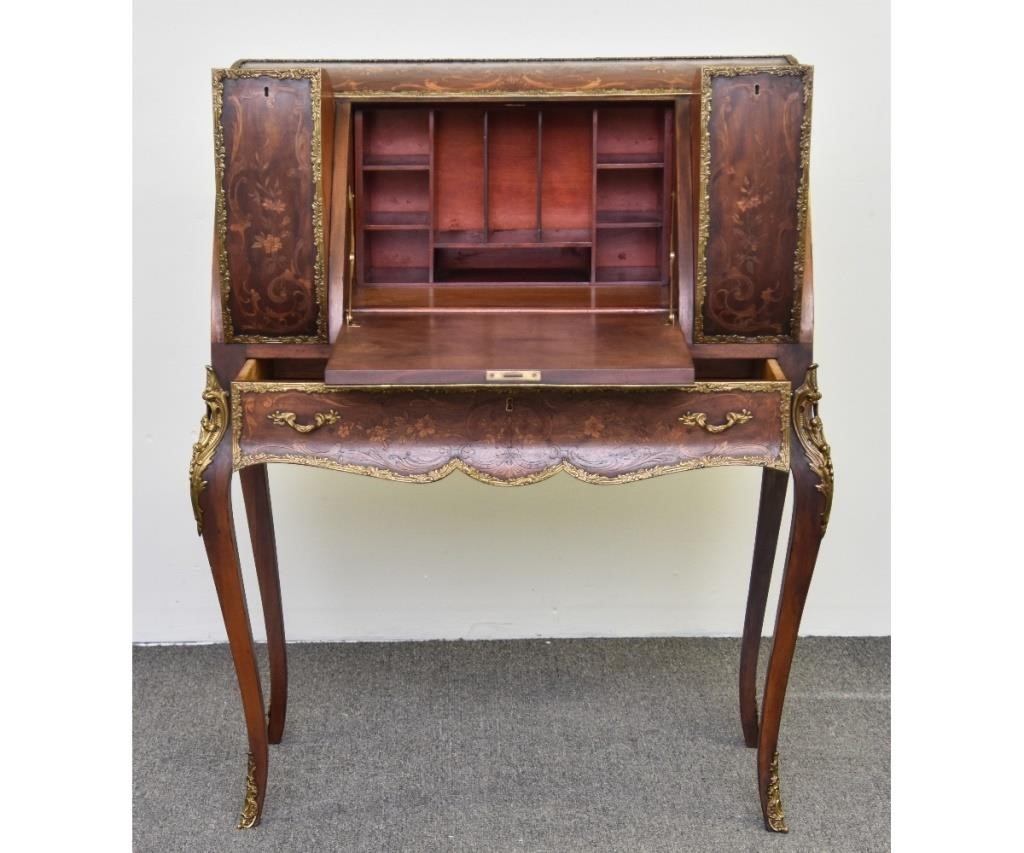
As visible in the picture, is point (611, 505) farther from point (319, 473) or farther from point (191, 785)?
point (191, 785)

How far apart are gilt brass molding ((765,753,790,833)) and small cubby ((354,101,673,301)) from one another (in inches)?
46.8

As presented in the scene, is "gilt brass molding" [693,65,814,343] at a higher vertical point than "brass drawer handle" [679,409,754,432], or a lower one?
higher

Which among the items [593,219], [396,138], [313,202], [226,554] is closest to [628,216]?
[593,219]

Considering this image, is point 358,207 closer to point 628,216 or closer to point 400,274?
point 400,274

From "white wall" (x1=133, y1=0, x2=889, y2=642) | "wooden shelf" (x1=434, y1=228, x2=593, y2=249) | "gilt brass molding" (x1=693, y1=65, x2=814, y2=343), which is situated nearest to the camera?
"gilt brass molding" (x1=693, y1=65, x2=814, y2=343)

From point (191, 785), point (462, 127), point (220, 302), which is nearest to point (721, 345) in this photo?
point (462, 127)

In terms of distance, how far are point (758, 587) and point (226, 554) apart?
1.36 m

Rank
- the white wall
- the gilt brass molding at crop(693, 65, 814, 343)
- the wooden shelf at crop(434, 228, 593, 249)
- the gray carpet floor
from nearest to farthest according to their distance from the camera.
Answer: the gilt brass molding at crop(693, 65, 814, 343) → the gray carpet floor → the wooden shelf at crop(434, 228, 593, 249) → the white wall

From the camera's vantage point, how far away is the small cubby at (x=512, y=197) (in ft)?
9.79

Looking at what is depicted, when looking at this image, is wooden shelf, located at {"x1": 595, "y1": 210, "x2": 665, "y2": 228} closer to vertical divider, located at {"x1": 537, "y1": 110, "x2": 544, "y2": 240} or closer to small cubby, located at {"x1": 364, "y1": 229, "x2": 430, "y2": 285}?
vertical divider, located at {"x1": 537, "y1": 110, "x2": 544, "y2": 240}

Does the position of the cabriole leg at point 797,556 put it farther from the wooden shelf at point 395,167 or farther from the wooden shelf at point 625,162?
the wooden shelf at point 395,167

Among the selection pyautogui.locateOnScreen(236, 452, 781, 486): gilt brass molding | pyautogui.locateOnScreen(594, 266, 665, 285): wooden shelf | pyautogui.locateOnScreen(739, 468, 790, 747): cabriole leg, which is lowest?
pyautogui.locateOnScreen(739, 468, 790, 747): cabriole leg

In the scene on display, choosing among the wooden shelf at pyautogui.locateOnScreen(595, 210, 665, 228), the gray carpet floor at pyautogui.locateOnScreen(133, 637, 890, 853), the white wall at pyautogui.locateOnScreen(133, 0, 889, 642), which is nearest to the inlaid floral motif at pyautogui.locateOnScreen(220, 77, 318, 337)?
the wooden shelf at pyautogui.locateOnScreen(595, 210, 665, 228)

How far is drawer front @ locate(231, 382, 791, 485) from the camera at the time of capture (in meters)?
2.52
